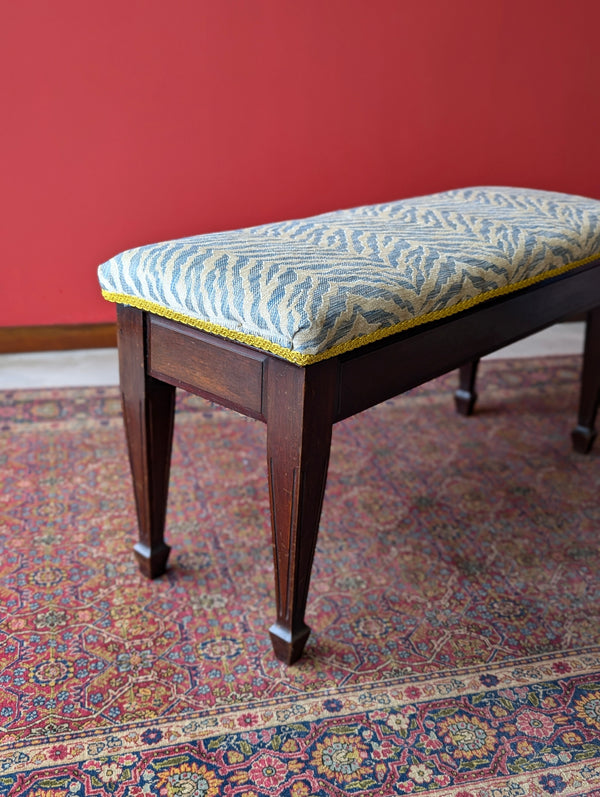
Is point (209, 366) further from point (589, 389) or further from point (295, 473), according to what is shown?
point (589, 389)

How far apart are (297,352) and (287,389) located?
0.08 m

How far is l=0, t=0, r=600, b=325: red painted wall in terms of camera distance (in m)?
2.40

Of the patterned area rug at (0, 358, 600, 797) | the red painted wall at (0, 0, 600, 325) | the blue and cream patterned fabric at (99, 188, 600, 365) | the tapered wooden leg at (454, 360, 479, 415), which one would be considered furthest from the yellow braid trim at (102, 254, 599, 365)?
the red painted wall at (0, 0, 600, 325)

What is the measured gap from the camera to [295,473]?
1.16 m

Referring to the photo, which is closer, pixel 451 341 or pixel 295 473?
pixel 295 473

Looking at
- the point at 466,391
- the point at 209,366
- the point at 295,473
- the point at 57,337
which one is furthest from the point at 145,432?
the point at 57,337

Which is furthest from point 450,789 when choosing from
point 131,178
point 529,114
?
point 529,114

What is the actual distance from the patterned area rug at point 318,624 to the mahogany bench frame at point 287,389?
0.13m

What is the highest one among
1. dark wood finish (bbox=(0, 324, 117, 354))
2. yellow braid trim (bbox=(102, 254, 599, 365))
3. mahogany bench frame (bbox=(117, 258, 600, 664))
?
yellow braid trim (bbox=(102, 254, 599, 365))

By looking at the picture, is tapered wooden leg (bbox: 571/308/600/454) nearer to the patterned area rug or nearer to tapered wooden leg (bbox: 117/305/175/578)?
the patterned area rug

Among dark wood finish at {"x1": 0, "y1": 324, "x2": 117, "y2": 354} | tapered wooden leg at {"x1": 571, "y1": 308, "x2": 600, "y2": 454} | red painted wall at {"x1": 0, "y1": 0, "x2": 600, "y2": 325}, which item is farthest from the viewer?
dark wood finish at {"x1": 0, "y1": 324, "x2": 117, "y2": 354}

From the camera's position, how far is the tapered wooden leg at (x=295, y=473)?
111 centimetres

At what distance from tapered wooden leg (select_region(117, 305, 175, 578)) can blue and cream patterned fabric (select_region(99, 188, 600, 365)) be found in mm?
73

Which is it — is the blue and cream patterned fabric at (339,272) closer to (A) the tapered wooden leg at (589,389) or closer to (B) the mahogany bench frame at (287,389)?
(B) the mahogany bench frame at (287,389)
